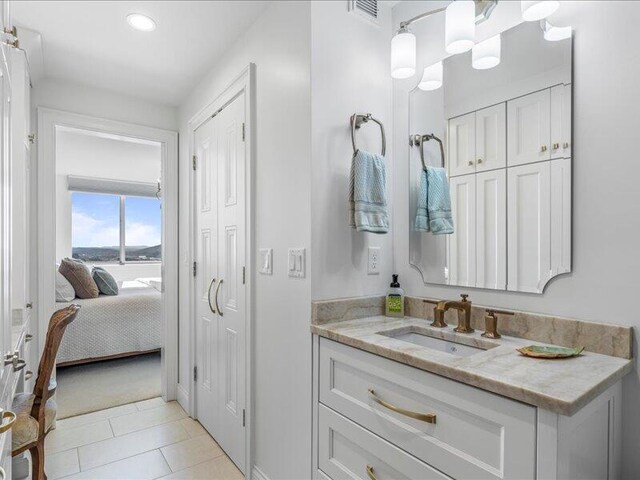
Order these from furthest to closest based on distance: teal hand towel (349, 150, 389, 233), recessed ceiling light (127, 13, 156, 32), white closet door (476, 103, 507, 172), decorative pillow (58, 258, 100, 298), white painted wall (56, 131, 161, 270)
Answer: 1. white painted wall (56, 131, 161, 270)
2. decorative pillow (58, 258, 100, 298)
3. recessed ceiling light (127, 13, 156, 32)
4. teal hand towel (349, 150, 389, 233)
5. white closet door (476, 103, 507, 172)

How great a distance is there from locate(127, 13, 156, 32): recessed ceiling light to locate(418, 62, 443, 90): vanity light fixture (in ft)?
4.78

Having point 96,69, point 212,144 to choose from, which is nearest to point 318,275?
point 212,144

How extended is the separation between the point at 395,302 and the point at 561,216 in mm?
743

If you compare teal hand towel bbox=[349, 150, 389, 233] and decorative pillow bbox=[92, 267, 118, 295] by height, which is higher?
teal hand towel bbox=[349, 150, 389, 233]

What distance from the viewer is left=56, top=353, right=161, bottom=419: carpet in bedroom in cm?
294

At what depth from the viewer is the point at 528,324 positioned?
1.33 meters

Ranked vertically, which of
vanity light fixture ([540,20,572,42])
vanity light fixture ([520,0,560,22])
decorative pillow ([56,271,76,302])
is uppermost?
vanity light fixture ([520,0,560,22])

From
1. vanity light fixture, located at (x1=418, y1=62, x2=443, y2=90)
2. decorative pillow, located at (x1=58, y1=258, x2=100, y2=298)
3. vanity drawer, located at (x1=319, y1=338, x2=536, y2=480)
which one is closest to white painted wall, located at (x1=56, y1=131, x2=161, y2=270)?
decorative pillow, located at (x1=58, y1=258, x2=100, y2=298)

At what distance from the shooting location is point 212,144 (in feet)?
8.16

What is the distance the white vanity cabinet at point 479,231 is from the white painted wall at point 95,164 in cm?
455

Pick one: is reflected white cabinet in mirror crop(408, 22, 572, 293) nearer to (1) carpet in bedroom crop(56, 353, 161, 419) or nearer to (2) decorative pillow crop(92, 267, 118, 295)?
Result: (1) carpet in bedroom crop(56, 353, 161, 419)

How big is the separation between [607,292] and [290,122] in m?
1.35

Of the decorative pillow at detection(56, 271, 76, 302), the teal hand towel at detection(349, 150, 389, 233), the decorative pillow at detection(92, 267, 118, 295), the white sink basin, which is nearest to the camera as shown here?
the white sink basin

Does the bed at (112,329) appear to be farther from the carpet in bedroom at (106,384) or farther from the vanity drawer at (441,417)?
the vanity drawer at (441,417)
